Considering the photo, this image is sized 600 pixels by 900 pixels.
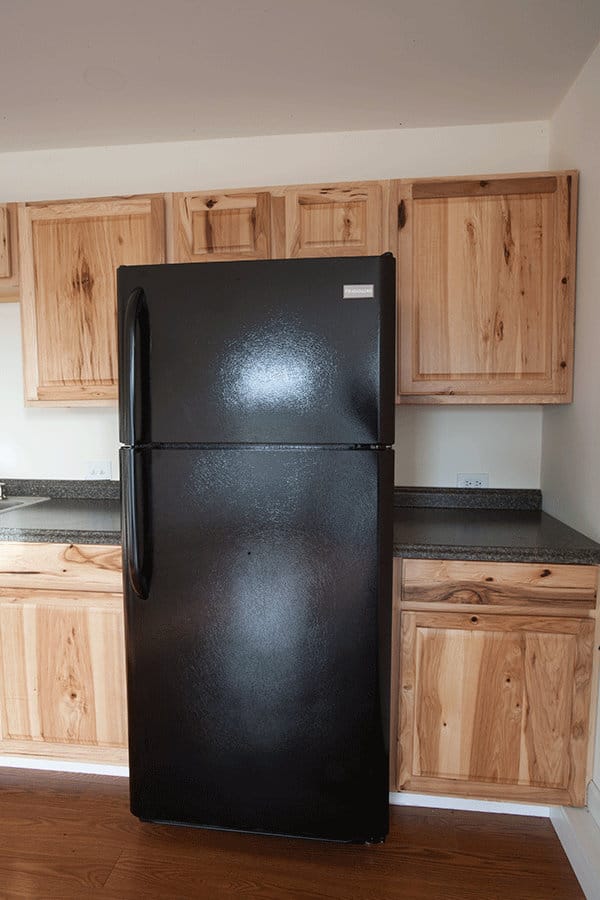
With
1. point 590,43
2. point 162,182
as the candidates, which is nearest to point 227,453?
point 162,182

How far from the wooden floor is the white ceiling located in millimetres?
2322

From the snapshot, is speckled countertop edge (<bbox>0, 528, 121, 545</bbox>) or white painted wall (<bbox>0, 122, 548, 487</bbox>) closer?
speckled countertop edge (<bbox>0, 528, 121, 545</bbox>)

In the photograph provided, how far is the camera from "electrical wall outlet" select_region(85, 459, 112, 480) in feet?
7.70

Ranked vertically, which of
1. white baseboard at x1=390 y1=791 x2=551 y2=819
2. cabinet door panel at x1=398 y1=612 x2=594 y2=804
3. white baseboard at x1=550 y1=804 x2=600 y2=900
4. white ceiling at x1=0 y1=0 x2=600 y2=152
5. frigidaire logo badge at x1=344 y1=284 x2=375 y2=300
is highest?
white ceiling at x1=0 y1=0 x2=600 y2=152

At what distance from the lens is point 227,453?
4.80ft

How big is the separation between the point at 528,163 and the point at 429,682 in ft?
6.19

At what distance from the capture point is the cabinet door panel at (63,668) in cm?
178

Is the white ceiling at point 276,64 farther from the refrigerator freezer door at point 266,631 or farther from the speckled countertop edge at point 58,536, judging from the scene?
the speckled countertop edge at point 58,536

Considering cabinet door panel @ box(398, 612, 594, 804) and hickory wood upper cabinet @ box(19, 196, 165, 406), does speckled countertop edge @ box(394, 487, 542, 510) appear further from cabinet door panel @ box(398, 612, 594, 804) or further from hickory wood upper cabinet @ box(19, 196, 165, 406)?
hickory wood upper cabinet @ box(19, 196, 165, 406)

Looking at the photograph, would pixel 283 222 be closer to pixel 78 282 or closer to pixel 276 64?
pixel 276 64

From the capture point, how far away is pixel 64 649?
1.80 metres

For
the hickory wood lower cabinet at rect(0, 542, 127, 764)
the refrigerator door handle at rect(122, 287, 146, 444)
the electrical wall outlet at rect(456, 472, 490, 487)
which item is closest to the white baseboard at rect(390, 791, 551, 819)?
the hickory wood lower cabinet at rect(0, 542, 127, 764)

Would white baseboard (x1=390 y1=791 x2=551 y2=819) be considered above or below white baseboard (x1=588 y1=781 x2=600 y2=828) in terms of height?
below

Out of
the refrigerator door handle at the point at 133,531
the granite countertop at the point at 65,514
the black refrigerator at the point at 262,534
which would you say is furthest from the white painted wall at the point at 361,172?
the refrigerator door handle at the point at 133,531
